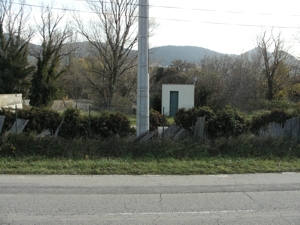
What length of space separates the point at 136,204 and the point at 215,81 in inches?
958

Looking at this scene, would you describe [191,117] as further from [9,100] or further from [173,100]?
[9,100]

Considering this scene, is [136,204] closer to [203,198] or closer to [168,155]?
[203,198]

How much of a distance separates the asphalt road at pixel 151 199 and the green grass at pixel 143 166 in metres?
0.38

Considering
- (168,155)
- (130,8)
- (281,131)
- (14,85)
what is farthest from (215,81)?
(14,85)

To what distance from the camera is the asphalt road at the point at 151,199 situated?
13.4ft

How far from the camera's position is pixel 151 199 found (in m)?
4.97

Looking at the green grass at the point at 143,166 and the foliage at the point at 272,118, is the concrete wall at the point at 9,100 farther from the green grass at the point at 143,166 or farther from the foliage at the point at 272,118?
the foliage at the point at 272,118

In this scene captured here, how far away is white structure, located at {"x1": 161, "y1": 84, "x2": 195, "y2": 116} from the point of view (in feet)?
83.9

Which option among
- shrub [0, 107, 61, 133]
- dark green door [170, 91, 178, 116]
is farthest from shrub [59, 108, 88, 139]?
dark green door [170, 91, 178, 116]

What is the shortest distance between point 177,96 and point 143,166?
19078 mm

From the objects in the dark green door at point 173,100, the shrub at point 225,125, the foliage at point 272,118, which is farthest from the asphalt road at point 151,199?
the dark green door at point 173,100

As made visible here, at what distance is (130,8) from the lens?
1262 inches

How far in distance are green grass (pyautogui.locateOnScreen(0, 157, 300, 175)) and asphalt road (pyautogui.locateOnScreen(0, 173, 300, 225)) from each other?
376 mm

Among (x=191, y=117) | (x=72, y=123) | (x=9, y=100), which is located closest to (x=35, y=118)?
(x=72, y=123)
